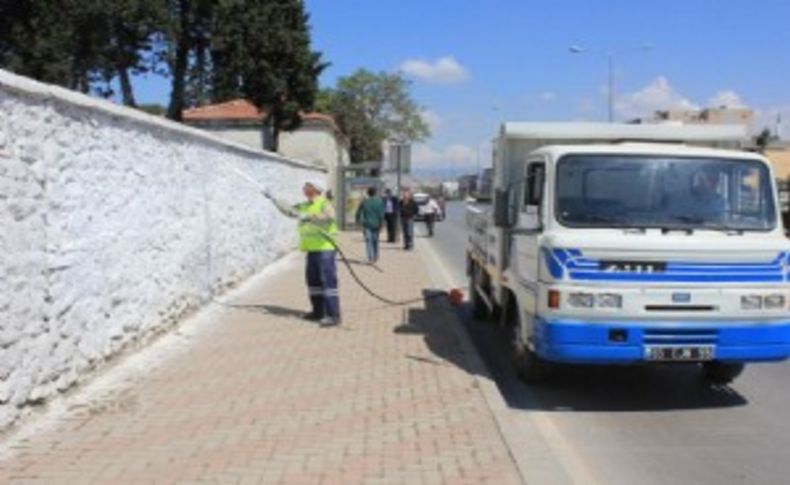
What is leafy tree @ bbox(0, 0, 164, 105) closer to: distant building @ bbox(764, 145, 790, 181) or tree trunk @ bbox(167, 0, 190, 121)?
tree trunk @ bbox(167, 0, 190, 121)

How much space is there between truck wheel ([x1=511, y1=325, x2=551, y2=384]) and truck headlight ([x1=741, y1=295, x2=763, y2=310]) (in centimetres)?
178

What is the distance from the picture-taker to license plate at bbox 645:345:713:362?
9094 mm

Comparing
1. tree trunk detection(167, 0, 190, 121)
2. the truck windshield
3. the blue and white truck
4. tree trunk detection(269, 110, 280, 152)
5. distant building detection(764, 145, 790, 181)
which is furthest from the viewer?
tree trunk detection(167, 0, 190, 121)

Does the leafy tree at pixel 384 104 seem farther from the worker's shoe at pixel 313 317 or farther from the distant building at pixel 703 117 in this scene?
the worker's shoe at pixel 313 317

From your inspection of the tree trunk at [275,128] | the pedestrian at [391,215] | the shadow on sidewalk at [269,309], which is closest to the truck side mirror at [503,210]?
the shadow on sidewalk at [269,309]

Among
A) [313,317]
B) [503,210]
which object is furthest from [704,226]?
[313,317]

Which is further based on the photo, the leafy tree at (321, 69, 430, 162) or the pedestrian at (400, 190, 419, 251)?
the leafy tree at (321, 69, 430, 162)

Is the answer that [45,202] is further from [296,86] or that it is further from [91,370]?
[296,86]

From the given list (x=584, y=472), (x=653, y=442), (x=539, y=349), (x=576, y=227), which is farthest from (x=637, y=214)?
(x=584, y=472)

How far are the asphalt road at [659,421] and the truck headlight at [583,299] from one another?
89cm

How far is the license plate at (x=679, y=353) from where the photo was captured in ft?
29.8

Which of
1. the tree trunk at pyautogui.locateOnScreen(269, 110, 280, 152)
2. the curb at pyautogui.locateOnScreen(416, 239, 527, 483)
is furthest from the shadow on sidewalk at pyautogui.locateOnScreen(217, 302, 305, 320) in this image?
the tree trunk at pyautogui.locateOnScreen(269, 110, 280, 152)

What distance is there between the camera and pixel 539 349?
938 cm

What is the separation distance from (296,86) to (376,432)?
47.9m
